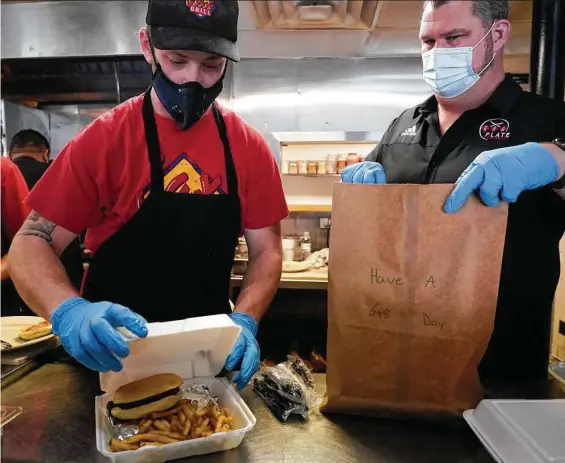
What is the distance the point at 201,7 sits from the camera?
1.37m

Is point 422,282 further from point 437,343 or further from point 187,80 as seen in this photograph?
point 187,80

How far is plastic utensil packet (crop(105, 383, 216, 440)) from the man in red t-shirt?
0.61 ft

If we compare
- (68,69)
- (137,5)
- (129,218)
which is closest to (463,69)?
(129,218)

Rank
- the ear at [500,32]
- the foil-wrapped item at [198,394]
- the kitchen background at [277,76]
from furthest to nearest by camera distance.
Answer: the kitchen background at [277,76], the ear at [500,32], the foil-wrapped item at [198,394]

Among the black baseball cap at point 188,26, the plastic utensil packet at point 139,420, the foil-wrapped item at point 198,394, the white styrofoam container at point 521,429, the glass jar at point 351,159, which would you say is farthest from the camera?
the glass jar at point 351,159

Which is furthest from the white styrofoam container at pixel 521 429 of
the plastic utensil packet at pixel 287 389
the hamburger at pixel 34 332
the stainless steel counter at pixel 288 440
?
the hamburger at pixel 34 332

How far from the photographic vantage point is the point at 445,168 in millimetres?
1526

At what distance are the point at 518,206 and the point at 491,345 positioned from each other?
433mm

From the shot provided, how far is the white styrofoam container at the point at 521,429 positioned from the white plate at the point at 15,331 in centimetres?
140

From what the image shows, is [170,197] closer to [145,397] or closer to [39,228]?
[39,228]

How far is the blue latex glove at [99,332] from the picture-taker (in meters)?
0.97

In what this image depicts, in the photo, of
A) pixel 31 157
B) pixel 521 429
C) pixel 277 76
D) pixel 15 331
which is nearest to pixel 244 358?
pixel 521 429

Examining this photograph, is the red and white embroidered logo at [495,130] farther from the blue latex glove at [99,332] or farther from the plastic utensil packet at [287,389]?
the blue latex glove at [99,332]

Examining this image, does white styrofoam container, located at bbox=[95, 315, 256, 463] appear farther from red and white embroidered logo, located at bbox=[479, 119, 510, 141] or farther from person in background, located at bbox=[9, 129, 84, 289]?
person in background, located at bbox=[9, 129, 84, 289]
